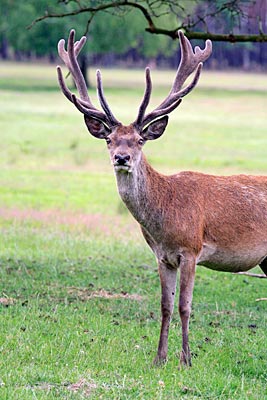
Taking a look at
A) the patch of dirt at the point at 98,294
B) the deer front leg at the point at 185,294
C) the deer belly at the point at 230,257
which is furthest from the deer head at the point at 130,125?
the patch of dirt at the point at 98,294

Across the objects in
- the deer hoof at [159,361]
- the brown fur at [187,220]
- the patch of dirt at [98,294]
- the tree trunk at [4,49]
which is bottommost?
the tree trunk at [4,49]

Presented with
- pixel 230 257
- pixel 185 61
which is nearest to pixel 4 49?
pixel 185 61

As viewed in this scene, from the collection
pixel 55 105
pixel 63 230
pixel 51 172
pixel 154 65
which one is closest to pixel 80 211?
pixel 63 230

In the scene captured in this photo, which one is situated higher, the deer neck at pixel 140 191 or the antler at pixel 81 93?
the antler at pixel 81 93

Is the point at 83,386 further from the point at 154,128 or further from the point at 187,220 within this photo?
the point at 154,128

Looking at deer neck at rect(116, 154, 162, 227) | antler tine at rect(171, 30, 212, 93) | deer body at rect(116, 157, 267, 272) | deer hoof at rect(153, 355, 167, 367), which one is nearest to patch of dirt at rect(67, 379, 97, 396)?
deer hoof at rect(153, 355, 167, 367)

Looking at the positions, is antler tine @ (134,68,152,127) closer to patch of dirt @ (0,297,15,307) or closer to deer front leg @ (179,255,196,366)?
deer front leg @ (179,255,196,366)

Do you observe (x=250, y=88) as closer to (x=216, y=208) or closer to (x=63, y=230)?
(x=63, y=230)

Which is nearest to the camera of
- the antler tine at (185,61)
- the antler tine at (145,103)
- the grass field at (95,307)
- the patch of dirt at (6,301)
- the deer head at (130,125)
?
the grass field at (95,307)

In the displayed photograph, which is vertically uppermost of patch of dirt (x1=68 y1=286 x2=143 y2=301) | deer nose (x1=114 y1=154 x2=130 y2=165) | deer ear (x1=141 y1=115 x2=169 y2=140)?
deer ear (x1=141 y1=115 x2=169 y2=140)

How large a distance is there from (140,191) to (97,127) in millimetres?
640

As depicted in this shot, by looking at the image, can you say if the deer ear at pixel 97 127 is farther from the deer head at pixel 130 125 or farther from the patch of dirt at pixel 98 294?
the patch of dirt at pixel 98 294

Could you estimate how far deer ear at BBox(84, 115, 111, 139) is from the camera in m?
7.47

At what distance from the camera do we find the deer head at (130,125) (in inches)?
281
